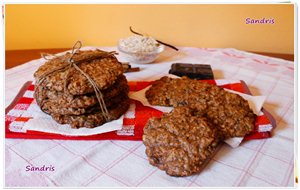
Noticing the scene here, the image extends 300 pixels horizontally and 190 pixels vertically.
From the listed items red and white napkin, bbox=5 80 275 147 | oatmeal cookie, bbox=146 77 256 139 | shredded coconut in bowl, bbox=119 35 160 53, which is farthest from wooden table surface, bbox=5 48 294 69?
oatmeal cookie, bbox=146 77 256 139

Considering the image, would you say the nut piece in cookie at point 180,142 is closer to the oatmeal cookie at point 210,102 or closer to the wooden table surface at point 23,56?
the oatmeal cookie at point 210,102

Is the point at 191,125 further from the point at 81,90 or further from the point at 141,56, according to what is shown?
the point at 141,56

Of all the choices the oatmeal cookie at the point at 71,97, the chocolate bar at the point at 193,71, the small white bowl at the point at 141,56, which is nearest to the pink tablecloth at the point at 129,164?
the oatmeal cookie at the point at 71,97

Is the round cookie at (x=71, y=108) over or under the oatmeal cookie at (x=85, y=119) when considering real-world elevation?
over

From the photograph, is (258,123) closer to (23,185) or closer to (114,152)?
(114,152)

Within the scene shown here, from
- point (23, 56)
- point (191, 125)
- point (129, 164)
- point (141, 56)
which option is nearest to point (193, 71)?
point (141, 56)
